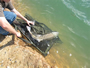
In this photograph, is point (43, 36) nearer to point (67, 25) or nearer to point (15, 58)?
point (15, 58)

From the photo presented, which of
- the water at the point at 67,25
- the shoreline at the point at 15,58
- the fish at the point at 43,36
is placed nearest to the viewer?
the shoreline at the point at 15,58

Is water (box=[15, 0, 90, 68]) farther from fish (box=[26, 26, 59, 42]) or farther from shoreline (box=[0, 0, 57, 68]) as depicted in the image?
shoreline (box=[0, 0, 57, 68])

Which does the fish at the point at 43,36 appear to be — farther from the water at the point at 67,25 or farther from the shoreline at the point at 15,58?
the shoreline at the point at 15,58

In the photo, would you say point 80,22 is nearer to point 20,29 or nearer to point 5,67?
point 20,29

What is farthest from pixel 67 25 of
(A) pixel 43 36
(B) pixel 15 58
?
(B) pixel 15 58

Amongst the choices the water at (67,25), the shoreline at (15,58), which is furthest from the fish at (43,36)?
the shoreline at (15,58)

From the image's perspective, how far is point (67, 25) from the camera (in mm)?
5676

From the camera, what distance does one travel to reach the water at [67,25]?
4057mm

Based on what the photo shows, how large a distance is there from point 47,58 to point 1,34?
90.4 inches

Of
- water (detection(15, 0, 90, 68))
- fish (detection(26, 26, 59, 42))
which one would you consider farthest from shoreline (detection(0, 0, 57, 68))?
water (detection(15, 0, 90, 68))

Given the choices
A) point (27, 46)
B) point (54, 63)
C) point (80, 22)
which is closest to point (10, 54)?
point (27, 46)

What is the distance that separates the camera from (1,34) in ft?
11.8

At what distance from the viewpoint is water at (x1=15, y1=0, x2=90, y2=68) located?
13.3 ft

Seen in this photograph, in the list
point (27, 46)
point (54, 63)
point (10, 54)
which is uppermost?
point (10, 54)
